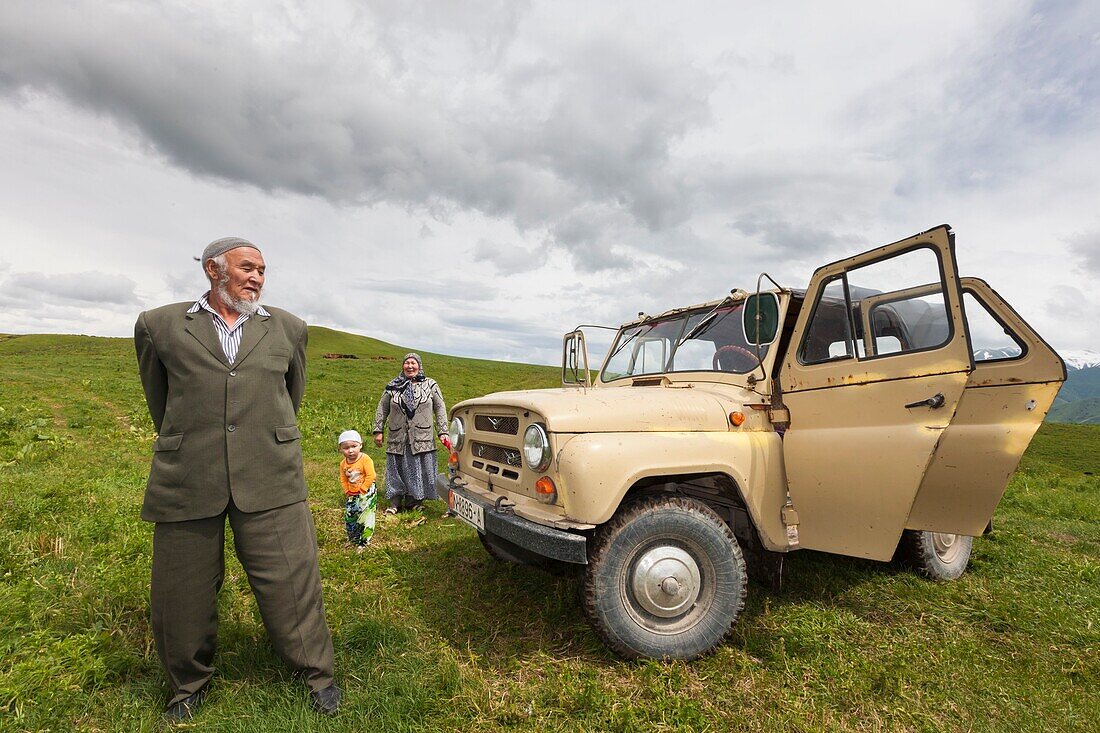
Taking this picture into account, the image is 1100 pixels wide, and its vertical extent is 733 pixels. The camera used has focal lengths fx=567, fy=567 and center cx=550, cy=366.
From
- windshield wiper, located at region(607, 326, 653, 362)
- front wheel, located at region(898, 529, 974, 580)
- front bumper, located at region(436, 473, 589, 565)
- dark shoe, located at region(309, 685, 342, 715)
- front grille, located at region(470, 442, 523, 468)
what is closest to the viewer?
dark shoe, located at region(309, 685, 342, 715)

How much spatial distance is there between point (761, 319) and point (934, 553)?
2.33 metres

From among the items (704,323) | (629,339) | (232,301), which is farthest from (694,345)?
(232,301)

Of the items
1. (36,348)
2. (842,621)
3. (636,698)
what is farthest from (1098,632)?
(36,348)

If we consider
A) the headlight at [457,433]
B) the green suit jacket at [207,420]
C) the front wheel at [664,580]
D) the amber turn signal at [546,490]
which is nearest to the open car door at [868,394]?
the front wheel at [664,580]

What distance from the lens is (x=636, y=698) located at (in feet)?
9.25

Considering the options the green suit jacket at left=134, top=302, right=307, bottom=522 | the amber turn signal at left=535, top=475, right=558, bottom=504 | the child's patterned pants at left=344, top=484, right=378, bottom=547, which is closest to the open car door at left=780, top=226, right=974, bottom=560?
the amber turn signal at left=535, top=475, right=558, bottom=504

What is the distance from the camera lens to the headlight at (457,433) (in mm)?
4259

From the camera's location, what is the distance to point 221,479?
255 cm

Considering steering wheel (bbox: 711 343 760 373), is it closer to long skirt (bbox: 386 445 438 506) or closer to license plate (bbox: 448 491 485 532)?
license plate (bbox: 448 491 485 532)

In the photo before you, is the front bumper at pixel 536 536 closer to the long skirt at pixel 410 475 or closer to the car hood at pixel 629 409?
the car hood at pixel 629 409

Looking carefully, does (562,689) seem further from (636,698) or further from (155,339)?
(155,339)

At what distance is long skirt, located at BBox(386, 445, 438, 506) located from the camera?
6.48 meters

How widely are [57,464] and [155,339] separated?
7140 millimetres

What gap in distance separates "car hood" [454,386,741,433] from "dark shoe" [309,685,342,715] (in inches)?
64.6
